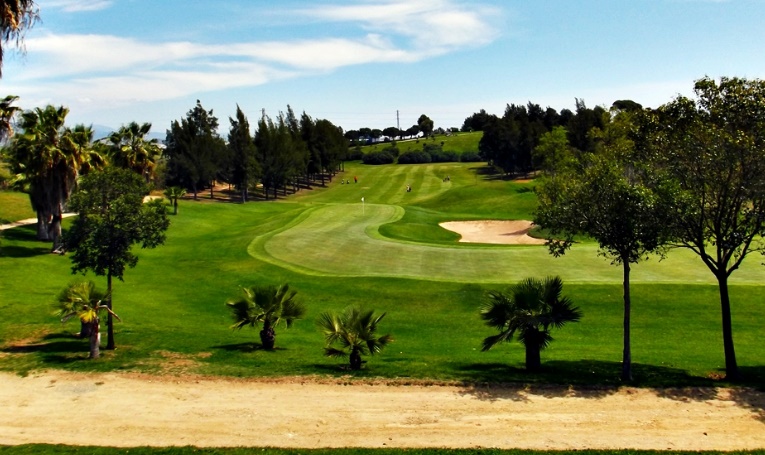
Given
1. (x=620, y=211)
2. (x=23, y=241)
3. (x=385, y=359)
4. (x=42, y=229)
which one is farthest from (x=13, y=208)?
(x=620, y=211)

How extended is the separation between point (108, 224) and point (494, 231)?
4777 centimetres

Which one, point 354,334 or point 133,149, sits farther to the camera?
point 133,149

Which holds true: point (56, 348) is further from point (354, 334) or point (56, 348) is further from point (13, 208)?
point (13, 208)

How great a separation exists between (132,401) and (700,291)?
27691mm

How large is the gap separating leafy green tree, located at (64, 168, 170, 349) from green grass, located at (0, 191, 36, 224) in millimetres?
38870

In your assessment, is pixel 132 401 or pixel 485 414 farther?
pixel 132 401

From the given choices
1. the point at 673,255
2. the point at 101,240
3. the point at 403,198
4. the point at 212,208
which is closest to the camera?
the point at 101,240

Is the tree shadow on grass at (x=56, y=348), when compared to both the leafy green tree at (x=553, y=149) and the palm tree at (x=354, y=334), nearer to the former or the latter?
the palm tree at (x=354, y=334)

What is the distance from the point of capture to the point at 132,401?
17.4m

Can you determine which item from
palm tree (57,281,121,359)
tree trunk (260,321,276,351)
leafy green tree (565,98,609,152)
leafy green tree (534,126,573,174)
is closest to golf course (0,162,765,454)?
tree trunk (260,321,276,351)

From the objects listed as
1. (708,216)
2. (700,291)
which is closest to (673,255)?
(700,291)

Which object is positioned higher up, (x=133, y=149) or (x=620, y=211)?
(x=133, y=149)

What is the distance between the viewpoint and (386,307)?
30797 mm

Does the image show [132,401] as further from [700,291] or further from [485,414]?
[700,291]
